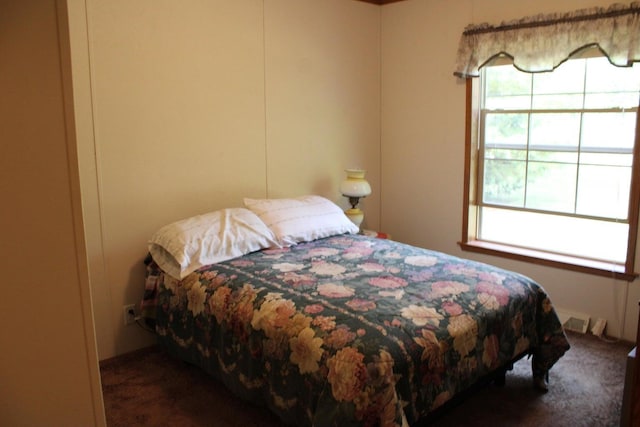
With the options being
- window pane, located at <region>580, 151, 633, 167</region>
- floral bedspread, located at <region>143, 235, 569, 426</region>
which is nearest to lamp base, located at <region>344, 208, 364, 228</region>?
floral bedspread, located at <region>143, 235, 569, 426</region>

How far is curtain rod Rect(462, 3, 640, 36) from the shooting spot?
3.03 metres

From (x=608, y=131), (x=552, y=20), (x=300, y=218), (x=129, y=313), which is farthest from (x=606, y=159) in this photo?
Answer: (x=129, y=313)

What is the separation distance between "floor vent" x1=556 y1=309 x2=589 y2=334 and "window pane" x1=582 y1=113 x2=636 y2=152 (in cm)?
112

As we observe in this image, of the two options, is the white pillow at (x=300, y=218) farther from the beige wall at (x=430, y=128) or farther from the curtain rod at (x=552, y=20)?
the curtain rod at (x=552, y=20)

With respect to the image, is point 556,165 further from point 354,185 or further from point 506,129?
point 354,185

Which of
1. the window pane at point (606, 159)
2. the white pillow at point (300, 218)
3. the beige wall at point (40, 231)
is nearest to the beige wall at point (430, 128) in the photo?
the window pane at point (606, 159)

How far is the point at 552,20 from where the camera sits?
10.8 ft

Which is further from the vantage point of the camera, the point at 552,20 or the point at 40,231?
the point at 552,20

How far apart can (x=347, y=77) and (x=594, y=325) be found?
260cm

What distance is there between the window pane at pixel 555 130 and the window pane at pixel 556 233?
0.52m

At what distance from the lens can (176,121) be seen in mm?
3207

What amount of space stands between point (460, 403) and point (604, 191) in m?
1.99

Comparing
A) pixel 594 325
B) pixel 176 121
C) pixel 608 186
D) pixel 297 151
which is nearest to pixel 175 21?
pixel 176 121

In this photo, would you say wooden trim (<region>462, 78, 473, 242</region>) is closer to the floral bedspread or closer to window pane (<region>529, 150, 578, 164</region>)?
window pane (<region>529, 150, 578, 164</region>)
